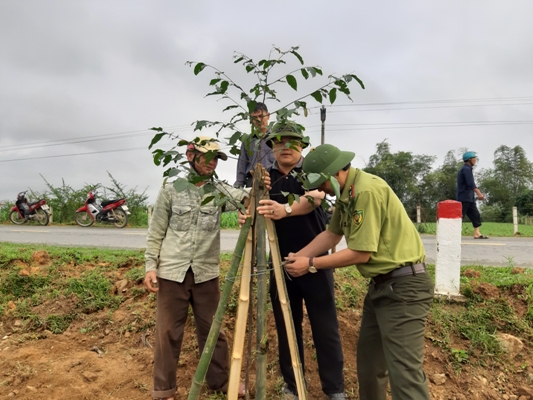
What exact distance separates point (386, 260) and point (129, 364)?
253 cm

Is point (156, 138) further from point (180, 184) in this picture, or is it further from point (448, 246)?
point (448, 246)

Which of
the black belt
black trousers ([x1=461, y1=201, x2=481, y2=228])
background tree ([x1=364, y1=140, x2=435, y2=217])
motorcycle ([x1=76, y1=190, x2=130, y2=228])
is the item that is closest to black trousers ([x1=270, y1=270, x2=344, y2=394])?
the black belt

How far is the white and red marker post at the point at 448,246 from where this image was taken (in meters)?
3.88

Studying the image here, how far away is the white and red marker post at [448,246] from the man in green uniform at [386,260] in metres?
1.59

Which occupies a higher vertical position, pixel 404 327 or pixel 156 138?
pixel 156 138

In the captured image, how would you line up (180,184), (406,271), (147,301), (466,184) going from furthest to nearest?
1. (466,184)
2. (147,301)
3. (406,271)
4. (180,184)

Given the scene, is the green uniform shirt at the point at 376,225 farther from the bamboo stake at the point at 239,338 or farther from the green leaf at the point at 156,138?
the green leaf at the point at 156,138

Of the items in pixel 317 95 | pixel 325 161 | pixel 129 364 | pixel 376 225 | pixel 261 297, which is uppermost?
pixel 317 95

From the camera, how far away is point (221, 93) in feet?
6.42

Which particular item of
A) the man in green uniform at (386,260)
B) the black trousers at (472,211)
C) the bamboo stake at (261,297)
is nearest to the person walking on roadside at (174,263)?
the man in green uniform at (386,260)

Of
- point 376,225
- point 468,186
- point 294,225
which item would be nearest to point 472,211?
point 468,186

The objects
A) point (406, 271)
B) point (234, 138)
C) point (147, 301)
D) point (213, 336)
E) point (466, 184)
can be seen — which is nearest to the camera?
point (234, 138)

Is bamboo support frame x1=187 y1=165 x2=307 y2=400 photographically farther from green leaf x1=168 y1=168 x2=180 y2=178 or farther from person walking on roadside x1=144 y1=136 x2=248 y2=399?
person walking on roadside x1=144 y1=136 x2=248 y2=399

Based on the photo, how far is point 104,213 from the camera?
47.0ft
